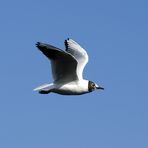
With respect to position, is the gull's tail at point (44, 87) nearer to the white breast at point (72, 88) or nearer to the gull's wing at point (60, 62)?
the white breast at point (72, 88)

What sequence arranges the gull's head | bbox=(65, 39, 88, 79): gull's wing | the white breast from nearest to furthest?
the white breast, the gull's head, bbox=(65, 39, 88, 79): gull's wing

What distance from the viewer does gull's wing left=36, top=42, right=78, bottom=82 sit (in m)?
18.8

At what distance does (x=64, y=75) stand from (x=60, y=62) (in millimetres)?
920

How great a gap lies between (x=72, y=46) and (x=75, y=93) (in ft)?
11.1

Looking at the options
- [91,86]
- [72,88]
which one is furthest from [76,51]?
[72,88]

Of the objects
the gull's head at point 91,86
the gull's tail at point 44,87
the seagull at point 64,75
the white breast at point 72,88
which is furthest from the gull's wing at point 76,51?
the gull's tail at point 44,87

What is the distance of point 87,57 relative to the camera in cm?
2362

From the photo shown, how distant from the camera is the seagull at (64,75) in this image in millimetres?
19078

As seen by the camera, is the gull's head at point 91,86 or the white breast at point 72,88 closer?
the white breast at point 72,88

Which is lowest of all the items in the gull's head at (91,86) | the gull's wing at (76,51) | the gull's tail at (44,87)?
the gull's tail at (44,87)

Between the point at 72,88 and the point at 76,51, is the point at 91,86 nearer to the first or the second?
the point at 72,88

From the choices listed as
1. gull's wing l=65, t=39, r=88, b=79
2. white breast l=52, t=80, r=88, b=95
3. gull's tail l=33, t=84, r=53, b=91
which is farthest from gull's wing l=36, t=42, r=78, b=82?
gull's wing l=65, t=39, r=88, b=79

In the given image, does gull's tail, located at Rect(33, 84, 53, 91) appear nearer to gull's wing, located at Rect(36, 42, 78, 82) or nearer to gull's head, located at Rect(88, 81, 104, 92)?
gull's wing, located at Rect(36, 42, 78, 82)

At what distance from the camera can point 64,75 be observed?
2069 centimetres
